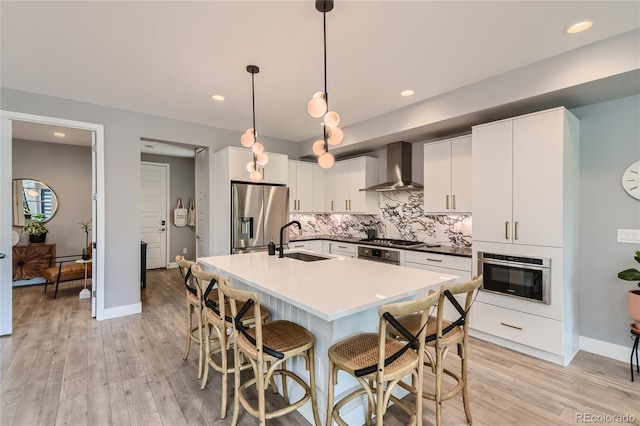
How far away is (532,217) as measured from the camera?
107 inches

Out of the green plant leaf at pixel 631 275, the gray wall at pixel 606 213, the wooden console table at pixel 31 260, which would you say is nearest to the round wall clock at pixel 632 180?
the gray wall at pixel 606 213

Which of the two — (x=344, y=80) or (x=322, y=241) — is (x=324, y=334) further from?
(x=322, y=241)

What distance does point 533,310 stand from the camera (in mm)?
2736

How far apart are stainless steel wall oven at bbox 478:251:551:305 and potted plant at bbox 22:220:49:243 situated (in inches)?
275

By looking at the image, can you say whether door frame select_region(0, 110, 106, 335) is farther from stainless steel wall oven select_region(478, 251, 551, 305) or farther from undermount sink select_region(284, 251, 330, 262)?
stainless steel wall oven select_region(478, 251, 551, 305)

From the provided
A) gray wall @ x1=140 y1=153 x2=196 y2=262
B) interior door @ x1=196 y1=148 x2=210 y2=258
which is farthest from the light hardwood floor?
gray wall @ x1=140 y1=153 x2=196 y2=262

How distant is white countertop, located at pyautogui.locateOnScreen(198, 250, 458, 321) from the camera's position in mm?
1452

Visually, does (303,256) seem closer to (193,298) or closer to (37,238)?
(193,298)

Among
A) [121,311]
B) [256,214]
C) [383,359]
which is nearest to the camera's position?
[383,359]

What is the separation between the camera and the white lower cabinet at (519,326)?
8.56 feet

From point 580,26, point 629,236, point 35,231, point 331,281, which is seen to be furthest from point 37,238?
point 629,236

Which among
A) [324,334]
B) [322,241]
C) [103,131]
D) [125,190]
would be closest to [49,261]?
[125,190]

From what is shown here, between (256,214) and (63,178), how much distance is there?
4.24m

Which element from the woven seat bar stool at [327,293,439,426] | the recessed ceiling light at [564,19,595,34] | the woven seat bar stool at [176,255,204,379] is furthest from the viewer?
the woven seat bar stool at [176,255,204,379]
